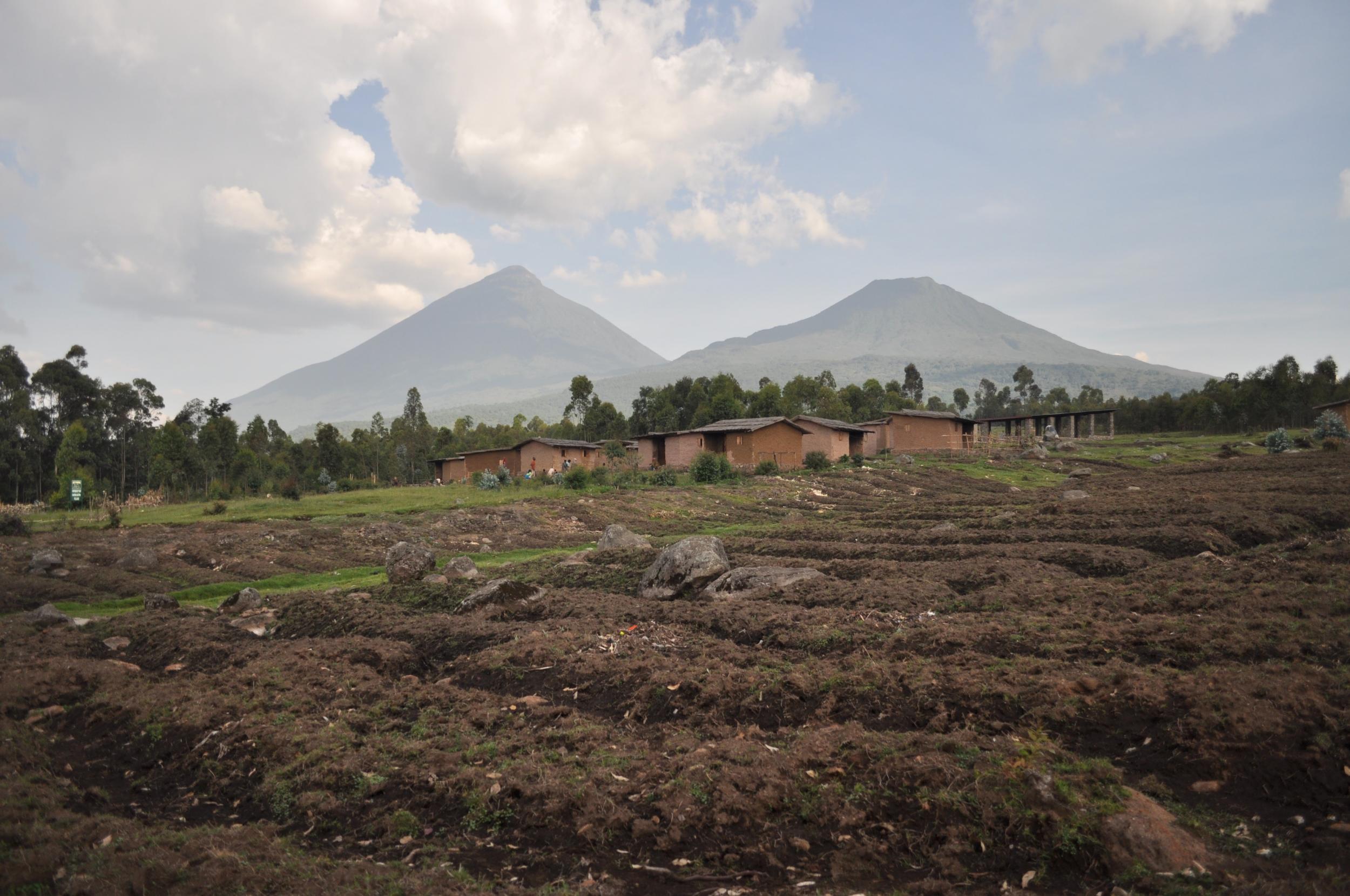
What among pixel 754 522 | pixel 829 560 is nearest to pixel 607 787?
pixel 829 560

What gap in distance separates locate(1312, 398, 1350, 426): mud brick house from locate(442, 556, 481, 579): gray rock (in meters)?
68.4

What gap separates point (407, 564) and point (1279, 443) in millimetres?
61121

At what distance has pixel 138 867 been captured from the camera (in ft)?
20.3

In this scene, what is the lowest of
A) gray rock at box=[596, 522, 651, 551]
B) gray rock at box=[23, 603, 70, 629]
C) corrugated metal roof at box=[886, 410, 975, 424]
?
gray rock at box=[23, 603, 70, 629]

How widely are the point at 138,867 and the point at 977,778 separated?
7.42 meters

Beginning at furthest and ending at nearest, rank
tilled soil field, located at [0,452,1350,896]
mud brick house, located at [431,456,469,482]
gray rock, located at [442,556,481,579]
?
mud brick house, located at [431,456,469,482] < gray rock, located at [442,556,481,579] < tilled soil field, located at [0,452,1350,896]

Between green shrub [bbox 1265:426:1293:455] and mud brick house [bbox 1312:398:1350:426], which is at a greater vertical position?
mud brick house [bbox 1312:398:1350:426]

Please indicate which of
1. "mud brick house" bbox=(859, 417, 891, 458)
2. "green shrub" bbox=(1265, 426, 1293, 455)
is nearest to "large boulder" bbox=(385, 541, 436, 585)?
"mud brick house" bbox=(859, 417, 891, 458)

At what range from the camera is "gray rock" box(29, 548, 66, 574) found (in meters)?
21.7

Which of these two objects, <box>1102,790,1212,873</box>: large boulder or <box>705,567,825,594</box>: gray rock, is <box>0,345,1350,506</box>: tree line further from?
<box>1102,790,1212,873</box>: large boulder

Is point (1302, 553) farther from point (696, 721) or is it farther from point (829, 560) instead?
point (696, 721)

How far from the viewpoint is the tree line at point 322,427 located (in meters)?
64.9

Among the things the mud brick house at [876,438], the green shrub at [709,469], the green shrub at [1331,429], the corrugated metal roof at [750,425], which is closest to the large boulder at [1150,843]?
the green shrub at [709,469]

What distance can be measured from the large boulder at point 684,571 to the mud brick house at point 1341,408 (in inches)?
2568
